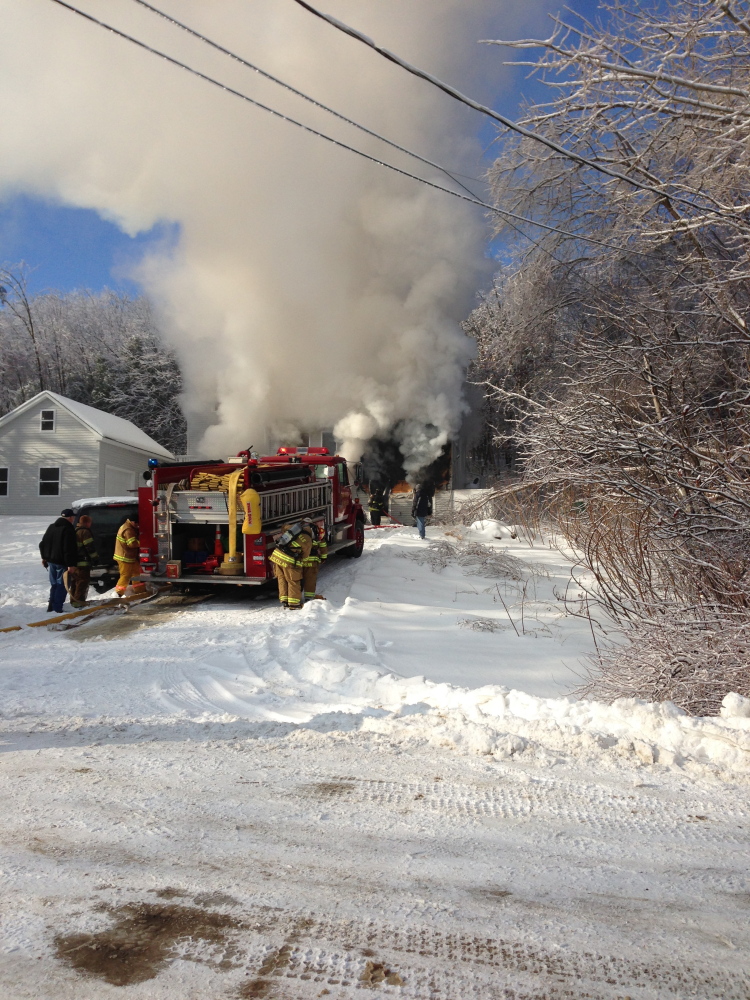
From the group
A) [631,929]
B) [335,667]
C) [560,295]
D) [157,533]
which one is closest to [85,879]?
[631,929]

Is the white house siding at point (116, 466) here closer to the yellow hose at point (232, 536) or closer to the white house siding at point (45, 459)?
the white house siding at point (45, 459)

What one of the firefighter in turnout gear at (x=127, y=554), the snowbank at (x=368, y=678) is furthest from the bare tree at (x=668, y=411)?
the firefighter in turnout gear at (x=127, y=554)

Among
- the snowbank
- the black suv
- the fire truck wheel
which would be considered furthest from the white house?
the snowbank

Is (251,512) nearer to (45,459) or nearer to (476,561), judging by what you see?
(476,561)

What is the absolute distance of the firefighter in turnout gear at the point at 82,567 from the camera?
30.6 feet

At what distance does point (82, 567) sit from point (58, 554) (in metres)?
0.47

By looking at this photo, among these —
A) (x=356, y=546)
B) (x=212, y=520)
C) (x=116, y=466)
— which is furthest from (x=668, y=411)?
(x=116, y=466)

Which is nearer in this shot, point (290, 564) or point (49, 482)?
point (290, 564)

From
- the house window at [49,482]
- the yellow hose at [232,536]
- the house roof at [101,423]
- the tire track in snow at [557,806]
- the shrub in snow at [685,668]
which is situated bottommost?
the tire track in snow at [557,806]

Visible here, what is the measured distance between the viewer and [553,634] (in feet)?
24.6

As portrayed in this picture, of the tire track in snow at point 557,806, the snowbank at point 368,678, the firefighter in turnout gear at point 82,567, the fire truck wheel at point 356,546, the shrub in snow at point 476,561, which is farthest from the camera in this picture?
the fire truck wheel at point 356,546

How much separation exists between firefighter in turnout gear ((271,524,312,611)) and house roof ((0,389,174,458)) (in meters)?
15.9

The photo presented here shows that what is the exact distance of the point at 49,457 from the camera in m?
22.7

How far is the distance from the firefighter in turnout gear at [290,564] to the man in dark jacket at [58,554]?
272 centimetres
